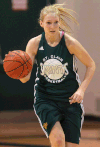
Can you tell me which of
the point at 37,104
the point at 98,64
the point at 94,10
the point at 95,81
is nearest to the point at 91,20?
the point at 94,10

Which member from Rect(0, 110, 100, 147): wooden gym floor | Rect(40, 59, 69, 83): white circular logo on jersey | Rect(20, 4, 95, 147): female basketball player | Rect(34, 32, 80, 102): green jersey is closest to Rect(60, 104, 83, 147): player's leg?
Rect(20, 4, 95, 147): female basketball player

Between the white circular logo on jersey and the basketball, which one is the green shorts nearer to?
the white circular logo on jersey

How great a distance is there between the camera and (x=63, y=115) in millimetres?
2475

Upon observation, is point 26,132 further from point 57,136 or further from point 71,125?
point 57,136

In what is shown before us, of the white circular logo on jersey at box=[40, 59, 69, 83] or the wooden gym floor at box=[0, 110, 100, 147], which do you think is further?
the wooden gym floor at box=[0, 110, 100, 147]

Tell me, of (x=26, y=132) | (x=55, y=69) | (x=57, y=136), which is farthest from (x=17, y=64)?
(x=26, y=132)

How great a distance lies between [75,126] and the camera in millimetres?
2445

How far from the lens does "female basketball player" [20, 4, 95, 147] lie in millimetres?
2441

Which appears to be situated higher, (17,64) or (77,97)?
(17,64)

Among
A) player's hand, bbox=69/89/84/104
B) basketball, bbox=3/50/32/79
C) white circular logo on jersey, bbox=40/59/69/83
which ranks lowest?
player's hand, bbox=69/89/84/104

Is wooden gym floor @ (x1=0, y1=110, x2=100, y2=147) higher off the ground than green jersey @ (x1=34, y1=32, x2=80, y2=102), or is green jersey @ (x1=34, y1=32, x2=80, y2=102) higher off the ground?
green jersey @ (x1=34, y1=32, x2=80, y2=102)

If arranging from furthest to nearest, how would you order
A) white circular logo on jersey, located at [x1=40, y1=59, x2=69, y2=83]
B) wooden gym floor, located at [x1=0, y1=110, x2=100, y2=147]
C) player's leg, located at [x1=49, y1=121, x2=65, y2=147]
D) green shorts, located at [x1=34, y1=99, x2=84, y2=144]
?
1. wooden gym floor, located at [x1=0, y1=110, x2=100, y2=147]
2. white circular logo on jersey, located at [x1=40, y1=59, x2=69, y2=83]
3. green shorts, located at [x1=34, y1=99, x2=84, y2=144]
4. player's leg, located at [x1=49, y1=121, x2=65, y2=147]

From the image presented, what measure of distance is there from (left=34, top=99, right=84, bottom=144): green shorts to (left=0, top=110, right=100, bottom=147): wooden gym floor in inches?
51.7

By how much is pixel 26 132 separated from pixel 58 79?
2214 mm
